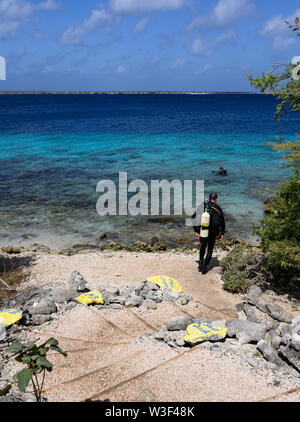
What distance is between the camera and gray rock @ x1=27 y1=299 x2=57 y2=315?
24.3 ft

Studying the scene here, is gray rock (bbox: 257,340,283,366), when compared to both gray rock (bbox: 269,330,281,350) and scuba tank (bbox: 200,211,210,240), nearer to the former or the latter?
gray rock (bbox: 269,330,281,350)

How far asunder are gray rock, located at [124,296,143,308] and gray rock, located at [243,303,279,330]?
233 centimetres

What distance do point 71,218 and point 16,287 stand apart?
7776 mm

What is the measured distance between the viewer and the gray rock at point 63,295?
7.99 meters

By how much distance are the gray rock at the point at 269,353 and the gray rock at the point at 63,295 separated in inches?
165

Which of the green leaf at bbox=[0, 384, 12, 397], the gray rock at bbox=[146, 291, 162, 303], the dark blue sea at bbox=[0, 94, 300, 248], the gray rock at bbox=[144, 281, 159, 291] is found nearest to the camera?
the green leaf at bbox=[0, 384, 12, 397]

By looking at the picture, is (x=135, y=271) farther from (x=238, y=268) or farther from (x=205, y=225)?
(x=238, y=268)

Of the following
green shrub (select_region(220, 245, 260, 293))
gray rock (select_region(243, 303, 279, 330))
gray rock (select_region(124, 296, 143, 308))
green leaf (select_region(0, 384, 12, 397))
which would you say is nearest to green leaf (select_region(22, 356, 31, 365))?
green leaf (select_region(0, 384, 12, 397))

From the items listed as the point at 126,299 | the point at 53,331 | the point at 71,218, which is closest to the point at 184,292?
the point at 126,299

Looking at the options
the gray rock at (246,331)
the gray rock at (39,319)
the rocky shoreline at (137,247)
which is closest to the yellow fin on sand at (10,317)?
the gray rock at (39,319)

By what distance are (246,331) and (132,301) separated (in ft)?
8.44

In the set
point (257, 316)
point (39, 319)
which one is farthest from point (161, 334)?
point (39, 319)

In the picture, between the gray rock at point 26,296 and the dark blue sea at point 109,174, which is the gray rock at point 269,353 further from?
the dark blue sea at point 109,174

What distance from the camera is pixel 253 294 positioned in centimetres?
845
